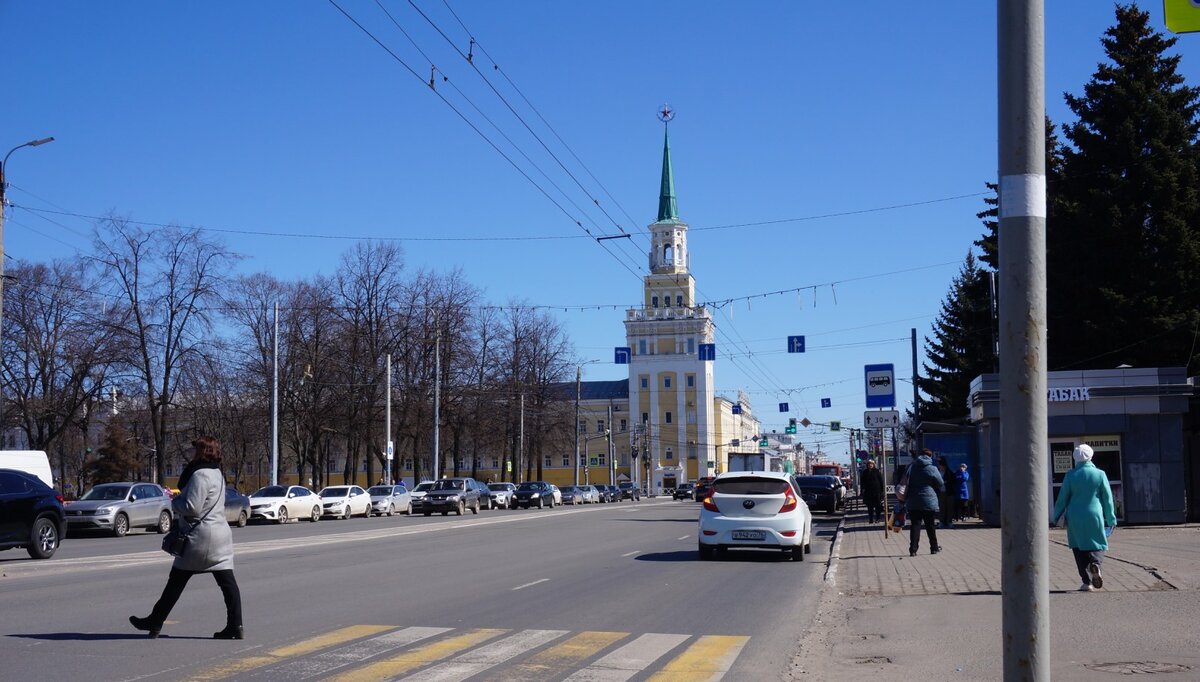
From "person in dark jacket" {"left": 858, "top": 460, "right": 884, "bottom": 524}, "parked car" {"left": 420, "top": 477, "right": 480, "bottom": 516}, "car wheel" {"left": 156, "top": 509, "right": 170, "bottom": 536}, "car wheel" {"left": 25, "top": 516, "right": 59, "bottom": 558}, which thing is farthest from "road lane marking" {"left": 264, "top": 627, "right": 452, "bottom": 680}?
"parked car" {"left": 420, "top": 477, "right": 480, "bottom": 516}

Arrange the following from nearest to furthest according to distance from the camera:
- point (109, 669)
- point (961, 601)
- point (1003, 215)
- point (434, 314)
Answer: point (1003, 215), point (109, 669), point (961, 601), point (434, 314)

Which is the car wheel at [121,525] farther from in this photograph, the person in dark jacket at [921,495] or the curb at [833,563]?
the person in dark jacket at [921,495]

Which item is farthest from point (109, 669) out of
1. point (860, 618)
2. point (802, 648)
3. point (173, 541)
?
point (860, 618)

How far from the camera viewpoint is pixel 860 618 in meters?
12.4

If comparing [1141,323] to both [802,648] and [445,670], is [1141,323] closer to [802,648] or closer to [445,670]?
[802,648]

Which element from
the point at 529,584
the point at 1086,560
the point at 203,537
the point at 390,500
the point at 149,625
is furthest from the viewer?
the point at 390,500

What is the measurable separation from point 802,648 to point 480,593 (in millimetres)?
5790

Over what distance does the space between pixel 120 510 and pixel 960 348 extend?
3951cm

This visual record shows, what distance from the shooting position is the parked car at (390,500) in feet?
175

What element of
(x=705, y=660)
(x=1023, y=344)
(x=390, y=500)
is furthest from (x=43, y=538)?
(x=390, y=500)

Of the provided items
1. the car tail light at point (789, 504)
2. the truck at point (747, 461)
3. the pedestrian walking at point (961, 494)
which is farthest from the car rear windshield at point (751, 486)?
the truck at point (747, 461)

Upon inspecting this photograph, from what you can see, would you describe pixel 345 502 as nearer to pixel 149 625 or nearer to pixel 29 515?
pixel 29 515

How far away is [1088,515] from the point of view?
13102mm

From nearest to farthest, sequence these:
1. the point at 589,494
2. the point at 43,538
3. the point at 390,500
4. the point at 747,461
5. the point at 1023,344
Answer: the point at 1023,344
the point at 43,538
the point at 390,500
the point at 747,461
the point at 589,494
